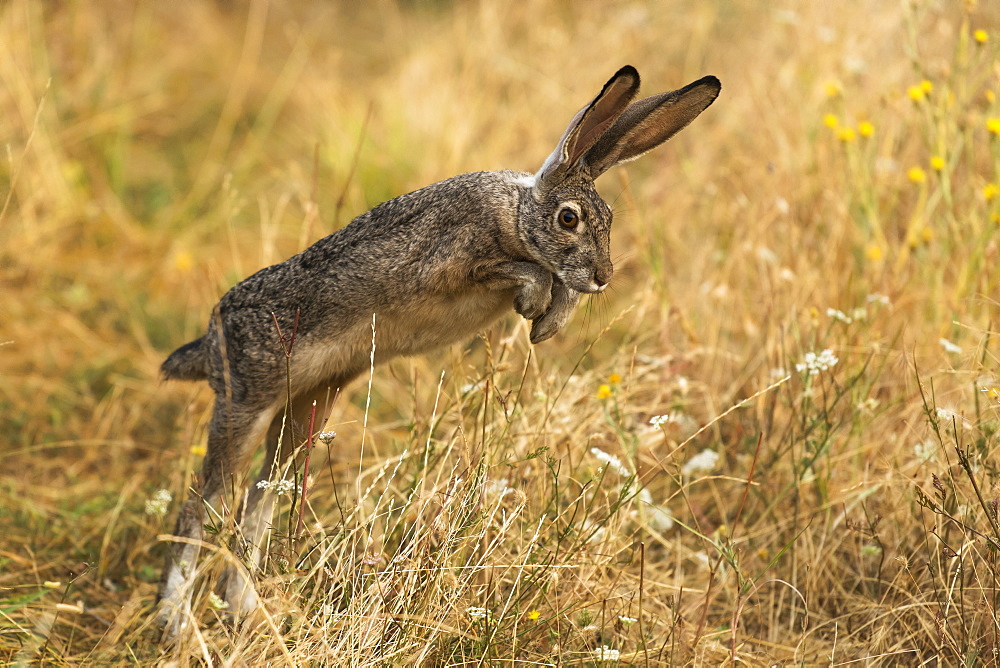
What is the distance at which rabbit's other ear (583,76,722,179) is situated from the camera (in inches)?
120

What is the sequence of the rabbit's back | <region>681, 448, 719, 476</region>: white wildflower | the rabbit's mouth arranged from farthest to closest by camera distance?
<region>681, 448, 719, 476</region>: white wildflower
the rabbit's back
the rabbit's mouth

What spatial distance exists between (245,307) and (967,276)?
303 centimetres

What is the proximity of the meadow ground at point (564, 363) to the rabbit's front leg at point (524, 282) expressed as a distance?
0.27m

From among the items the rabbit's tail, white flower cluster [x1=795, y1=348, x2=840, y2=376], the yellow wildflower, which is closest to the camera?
white flower cluster [x1=795, y1=348, x2=840, y2=376]

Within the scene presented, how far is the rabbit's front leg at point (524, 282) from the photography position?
3.10 m

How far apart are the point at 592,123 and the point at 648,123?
0.18m

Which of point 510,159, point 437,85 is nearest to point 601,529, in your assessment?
point 510,159

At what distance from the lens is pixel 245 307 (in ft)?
11.6

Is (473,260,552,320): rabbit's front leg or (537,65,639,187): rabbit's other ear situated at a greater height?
(537,65,639,187): rabbit's other ear

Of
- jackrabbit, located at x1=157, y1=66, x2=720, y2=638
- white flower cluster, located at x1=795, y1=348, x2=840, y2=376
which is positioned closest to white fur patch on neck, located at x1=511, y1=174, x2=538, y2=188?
jackrabbit, located at x1=157, y1=66, x2=720, y2=638

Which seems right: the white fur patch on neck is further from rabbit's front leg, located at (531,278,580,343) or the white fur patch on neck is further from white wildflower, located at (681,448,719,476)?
white wildflower, located at (681,448,719,476)

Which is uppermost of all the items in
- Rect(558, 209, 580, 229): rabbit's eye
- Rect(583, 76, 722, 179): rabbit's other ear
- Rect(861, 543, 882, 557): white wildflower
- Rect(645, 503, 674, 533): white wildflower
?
Rect(583, 76, 722, 179): rabbit's other ear

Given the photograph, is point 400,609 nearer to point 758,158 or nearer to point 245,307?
point 245,307

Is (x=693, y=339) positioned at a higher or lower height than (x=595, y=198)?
lower
